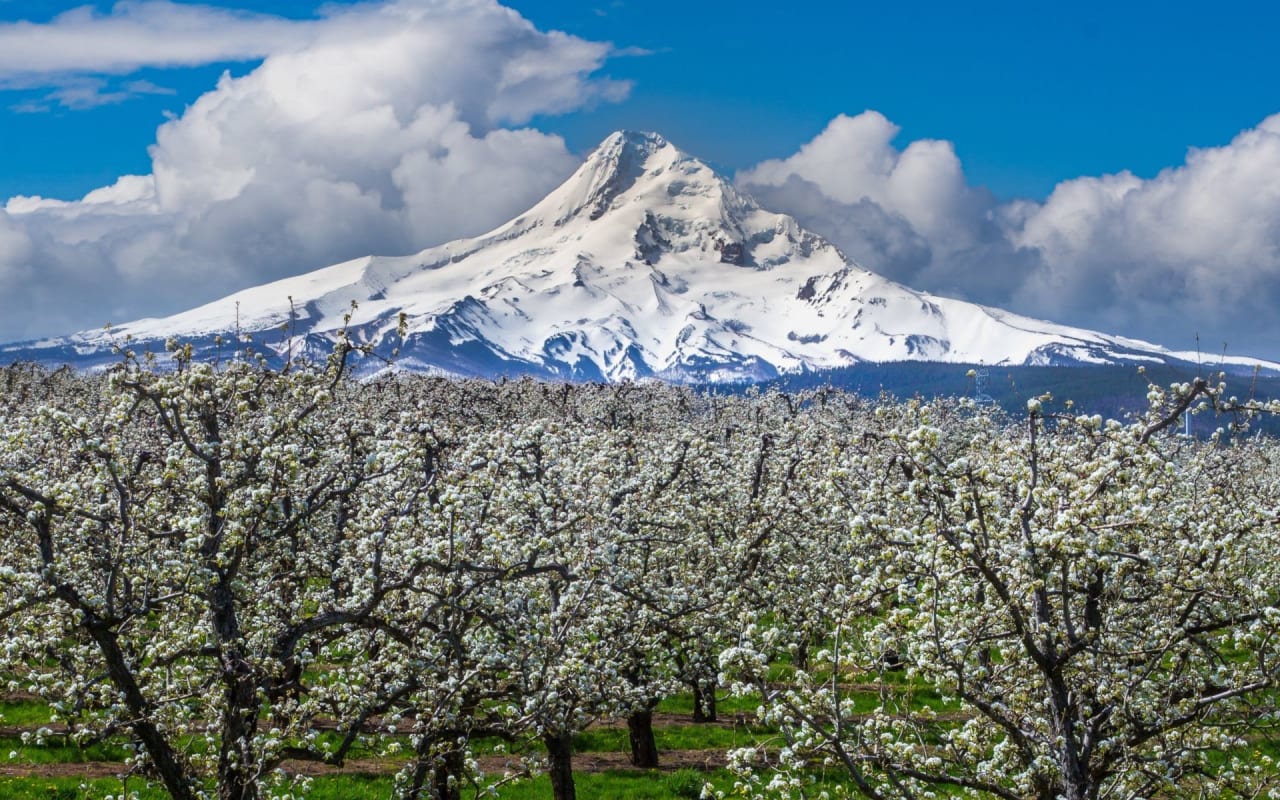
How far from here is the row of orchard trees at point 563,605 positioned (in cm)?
1209

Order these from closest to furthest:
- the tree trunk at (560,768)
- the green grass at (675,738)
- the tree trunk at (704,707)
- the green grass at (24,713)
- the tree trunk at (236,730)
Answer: the tree trunk at (236,730), the tree trunk at (560,768), the green grass at (24,713), the green grass at (675,738), the tree trunk at (704,707)

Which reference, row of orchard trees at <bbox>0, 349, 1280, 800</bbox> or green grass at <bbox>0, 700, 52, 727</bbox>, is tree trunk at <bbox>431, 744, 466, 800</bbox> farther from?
green grass at <bbox>0, 700, 52, 727</bbox>

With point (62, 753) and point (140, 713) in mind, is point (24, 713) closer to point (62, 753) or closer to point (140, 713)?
point (62, 753)

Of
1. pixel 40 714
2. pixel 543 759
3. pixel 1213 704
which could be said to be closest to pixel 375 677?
→ pixel 543 759

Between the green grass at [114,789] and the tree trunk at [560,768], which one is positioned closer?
the tree trunk at [560,768]

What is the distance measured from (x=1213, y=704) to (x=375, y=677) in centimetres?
1170

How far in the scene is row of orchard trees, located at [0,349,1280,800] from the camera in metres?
A: 12.1

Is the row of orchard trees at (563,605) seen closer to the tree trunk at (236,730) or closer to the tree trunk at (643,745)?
the tree trunk at (236,730)

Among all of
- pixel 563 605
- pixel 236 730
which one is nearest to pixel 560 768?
pixel 563 605

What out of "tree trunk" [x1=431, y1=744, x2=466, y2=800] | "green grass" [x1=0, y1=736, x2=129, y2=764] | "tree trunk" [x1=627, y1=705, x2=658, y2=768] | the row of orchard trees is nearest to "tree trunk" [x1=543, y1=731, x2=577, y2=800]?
the row of orchard trees

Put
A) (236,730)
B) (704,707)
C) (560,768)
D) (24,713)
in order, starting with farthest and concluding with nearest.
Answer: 1. (704,707)
2. (24,713)
3. (560,768)
4. (236,730)

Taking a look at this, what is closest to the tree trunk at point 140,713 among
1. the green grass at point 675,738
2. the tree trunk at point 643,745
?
the tree trunk at point 643,745

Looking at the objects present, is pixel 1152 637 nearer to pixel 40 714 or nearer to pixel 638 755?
pixel 638 755

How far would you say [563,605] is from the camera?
651 inches
